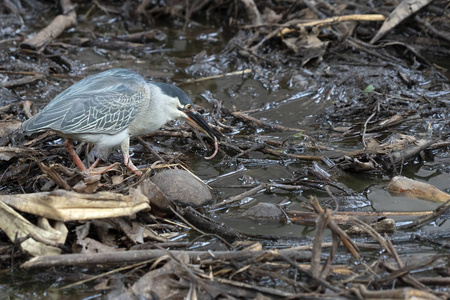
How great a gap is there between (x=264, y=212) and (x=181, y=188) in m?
0.74

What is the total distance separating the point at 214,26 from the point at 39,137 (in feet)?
16.3

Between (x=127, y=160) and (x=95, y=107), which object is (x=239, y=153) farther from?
(x=95, y=107)

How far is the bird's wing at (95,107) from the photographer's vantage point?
4.80m

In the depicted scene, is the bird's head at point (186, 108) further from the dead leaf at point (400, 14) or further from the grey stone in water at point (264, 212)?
the dead leaf at point (400, 14)

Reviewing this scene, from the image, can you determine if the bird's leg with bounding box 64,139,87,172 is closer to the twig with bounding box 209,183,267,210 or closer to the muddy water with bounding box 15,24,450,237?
the muddy water with bounding box 15,24,450,237

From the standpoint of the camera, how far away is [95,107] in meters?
5.00

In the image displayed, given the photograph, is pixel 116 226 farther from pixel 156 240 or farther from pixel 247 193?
pixel 247 193

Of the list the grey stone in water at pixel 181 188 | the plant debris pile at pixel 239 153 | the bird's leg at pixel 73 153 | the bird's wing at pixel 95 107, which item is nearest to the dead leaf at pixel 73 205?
the plant debris pile at pixel 239 153

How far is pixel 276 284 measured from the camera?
3.55 metres

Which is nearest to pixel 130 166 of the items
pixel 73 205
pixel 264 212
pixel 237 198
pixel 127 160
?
pixel 127 160

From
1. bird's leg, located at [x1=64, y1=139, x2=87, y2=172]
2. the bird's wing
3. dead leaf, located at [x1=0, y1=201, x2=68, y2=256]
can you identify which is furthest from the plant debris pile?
the bird's wing

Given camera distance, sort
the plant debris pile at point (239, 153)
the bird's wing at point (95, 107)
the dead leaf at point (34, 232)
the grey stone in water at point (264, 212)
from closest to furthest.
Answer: the plant debris pile at point (239, 153)
the dead leaf at point (34, 232)
the grey stone in water at point (264, 212)
the bird's wing at point (95, 107)

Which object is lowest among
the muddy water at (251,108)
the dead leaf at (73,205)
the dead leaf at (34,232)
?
the muddy water at (251,108)

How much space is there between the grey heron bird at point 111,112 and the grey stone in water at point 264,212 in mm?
1155
